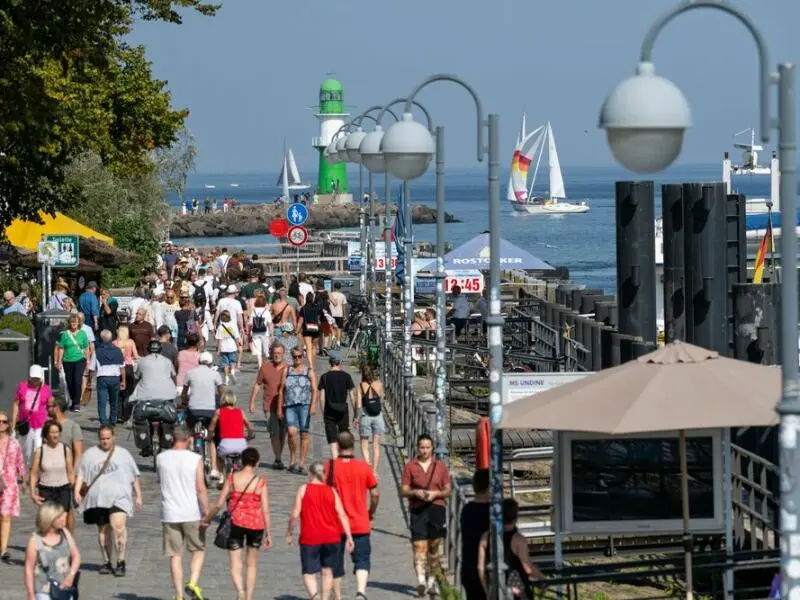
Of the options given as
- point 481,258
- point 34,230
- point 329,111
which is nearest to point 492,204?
point 481,258

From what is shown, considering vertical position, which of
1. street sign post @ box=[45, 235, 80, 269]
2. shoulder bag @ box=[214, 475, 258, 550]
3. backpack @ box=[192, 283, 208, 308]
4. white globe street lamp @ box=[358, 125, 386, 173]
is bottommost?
shoulder bag @ box=[214, 475, 258, 550]

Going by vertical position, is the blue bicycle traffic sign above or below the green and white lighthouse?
below

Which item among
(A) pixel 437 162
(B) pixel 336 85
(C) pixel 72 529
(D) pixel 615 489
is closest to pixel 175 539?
(C) pixel 72 529

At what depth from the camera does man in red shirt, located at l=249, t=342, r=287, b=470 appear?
69.3ft

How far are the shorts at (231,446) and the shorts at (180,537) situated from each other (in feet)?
13.0

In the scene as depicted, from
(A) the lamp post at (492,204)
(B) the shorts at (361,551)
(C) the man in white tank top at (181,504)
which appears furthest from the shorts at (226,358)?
(B) the shorts at (361,551)

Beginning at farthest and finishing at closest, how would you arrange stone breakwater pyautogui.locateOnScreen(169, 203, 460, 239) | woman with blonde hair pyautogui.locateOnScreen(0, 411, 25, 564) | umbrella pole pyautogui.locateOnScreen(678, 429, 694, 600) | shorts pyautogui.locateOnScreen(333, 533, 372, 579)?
stone breakwater pyautogui.locateOnScreen(169, 203, 460, 239) → woman with blonde hair pyautogui.locateOnScreen(0, 411, 25, 564) → shorts pyautogui.locateOnScreen(333, 533, 372, 579) → umbrella pole pyautogui.locateOnScreen(678, 429, 694, 600)

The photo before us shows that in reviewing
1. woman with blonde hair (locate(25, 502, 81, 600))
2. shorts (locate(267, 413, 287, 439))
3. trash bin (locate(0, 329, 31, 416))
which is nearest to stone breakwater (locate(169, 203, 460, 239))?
trash bin (locate(0, 329, 31, 416))

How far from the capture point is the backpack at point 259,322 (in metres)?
29.4

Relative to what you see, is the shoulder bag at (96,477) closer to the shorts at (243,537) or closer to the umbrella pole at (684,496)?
→ the shorts at (243,537)

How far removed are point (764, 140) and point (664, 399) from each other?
4167 mm

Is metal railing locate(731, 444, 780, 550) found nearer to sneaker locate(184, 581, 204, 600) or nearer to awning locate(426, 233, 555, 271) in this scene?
sneaker locate(184, 581, 204, 600)

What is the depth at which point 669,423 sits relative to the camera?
1204 cm

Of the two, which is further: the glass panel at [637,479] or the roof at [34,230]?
the roof at [34,230]
